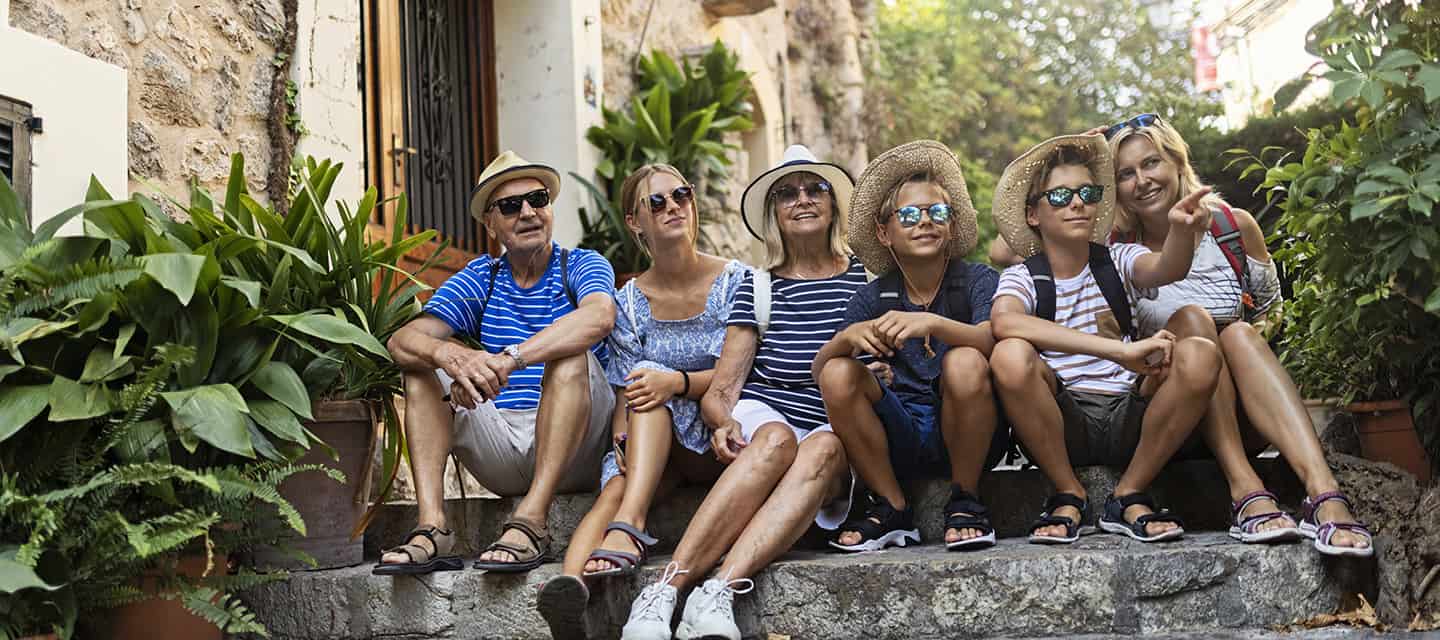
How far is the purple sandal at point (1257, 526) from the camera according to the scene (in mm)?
Answer: 2908

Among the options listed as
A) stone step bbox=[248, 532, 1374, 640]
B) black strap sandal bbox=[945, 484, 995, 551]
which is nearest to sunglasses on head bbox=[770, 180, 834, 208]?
black strap sandal bbox=[945, 484, 995, 551]

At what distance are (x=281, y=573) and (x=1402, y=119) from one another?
2.86 meters

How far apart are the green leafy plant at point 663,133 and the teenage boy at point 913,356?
112 inches

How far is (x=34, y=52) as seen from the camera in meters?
3.31

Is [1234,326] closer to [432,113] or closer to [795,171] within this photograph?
[795,171]

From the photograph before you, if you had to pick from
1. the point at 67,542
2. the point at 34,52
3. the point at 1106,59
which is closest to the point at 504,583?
the point at 67,542

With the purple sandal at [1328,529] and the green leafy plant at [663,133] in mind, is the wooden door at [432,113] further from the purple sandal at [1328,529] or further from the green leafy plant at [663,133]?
the purple sandal at [1328,529]

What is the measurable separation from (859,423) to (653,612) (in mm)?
732

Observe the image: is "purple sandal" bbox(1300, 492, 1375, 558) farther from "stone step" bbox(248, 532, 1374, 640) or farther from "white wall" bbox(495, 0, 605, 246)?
"white wall" bbox(495, 0, 605, 246)

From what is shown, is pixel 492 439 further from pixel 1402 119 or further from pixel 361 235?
pixel 1402 119

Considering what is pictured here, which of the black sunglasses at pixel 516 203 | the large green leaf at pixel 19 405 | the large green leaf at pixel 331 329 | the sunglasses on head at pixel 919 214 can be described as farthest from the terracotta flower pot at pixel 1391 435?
the large green leaf at pixel 19 405

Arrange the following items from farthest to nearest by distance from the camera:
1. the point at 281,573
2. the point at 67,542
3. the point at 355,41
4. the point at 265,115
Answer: the point at 355,41, the point at 265,115, the point at 281,573, the point at 67,542

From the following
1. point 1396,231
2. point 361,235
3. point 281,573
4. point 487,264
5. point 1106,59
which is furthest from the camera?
point 1106,59

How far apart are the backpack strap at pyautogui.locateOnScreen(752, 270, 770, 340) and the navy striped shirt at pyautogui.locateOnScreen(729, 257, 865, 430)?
0.01 metres
